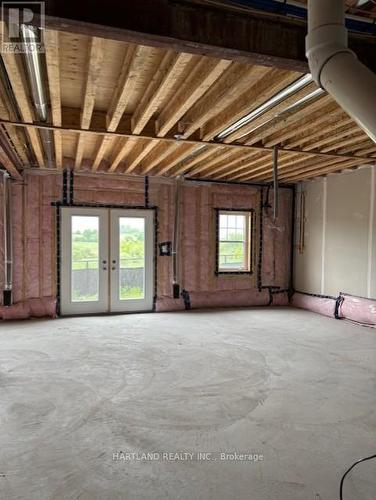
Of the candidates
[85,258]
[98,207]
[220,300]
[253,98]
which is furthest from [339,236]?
[85,258]

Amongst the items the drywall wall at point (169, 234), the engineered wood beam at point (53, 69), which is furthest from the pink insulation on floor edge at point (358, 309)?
the engineered wood beam at point (53, 69)

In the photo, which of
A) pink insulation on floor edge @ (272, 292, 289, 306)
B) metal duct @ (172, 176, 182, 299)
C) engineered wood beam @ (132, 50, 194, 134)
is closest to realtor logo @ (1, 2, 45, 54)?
engineered wood beam @ (132, 50, 194, 134)

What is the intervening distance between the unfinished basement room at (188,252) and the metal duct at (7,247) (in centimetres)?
3

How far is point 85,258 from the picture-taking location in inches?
248

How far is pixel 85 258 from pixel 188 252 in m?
2.00

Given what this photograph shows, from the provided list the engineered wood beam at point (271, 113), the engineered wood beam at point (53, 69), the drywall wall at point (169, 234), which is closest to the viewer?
the engineered wood beam at point (53, 69)

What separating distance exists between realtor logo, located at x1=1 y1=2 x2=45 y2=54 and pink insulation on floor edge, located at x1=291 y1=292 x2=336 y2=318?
588 cm

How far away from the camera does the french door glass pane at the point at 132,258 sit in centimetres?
652

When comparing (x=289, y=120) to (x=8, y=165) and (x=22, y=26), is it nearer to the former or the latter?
(x=22, y=26)

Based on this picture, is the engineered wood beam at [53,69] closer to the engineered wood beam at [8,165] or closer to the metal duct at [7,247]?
the engineered wood beam at [8,165]

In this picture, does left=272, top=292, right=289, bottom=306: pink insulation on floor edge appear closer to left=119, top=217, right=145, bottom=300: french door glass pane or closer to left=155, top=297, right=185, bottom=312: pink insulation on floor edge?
left=155, top=297, right=185, bottom=312: pink insulation on floor edge

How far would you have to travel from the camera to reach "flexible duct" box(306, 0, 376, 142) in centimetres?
168

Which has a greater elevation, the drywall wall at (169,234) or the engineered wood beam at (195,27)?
the engineered wood beam at (195,27)

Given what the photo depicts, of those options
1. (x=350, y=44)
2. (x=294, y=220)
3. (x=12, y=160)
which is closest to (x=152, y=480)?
(x=350, y=44)
